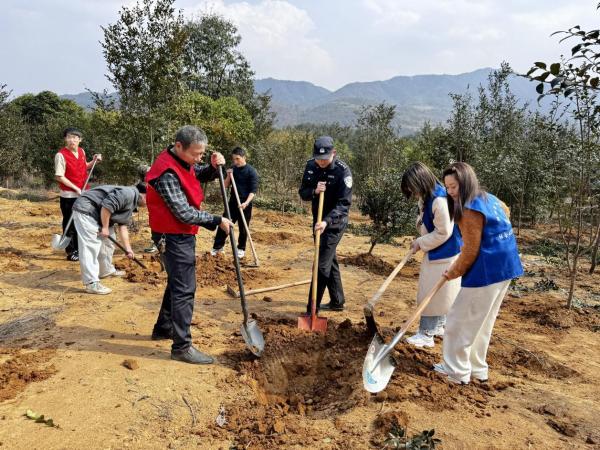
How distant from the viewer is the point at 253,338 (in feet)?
13.0

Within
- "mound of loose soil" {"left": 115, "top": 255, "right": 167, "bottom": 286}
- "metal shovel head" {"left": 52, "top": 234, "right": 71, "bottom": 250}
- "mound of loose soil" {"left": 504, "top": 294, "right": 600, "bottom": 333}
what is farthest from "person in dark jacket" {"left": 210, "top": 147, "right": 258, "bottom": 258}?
"mound of loose soil" {"left": 504, "top": 294, "right": 600, "bottom": 333}

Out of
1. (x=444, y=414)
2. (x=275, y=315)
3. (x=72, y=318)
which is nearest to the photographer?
(x=444, y=414)

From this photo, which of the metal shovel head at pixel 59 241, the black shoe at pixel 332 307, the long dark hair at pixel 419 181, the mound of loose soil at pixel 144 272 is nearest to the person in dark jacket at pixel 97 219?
the mound of loose soil at pixel 144 272

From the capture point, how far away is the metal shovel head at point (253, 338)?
152 inches

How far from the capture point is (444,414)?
3057mm

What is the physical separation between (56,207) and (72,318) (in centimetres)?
828

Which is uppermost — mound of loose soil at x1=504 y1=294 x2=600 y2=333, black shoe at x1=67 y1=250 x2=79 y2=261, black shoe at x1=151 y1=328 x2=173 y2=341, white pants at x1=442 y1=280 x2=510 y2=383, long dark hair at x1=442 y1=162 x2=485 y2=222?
long dark hair at x1=442 y1=162 x2=485 y2=222

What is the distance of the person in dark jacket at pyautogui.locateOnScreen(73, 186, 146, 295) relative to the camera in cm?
541

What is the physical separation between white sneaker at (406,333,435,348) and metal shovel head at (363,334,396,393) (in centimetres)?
91

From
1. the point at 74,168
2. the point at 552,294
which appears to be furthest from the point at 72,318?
the point at 552,294

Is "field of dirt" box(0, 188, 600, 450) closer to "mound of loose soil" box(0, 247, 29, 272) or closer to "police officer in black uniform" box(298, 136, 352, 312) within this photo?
"mound of loose soil" box(0, 247, 29, 272)

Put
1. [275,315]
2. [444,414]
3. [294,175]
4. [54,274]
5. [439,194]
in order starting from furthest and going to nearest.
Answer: [294,175] → [54,274] → [275,315] → [439,194] → [444,414]

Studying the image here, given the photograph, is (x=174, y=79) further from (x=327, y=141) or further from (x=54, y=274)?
(x=327, y=141)

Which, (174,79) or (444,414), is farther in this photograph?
(174,79)
